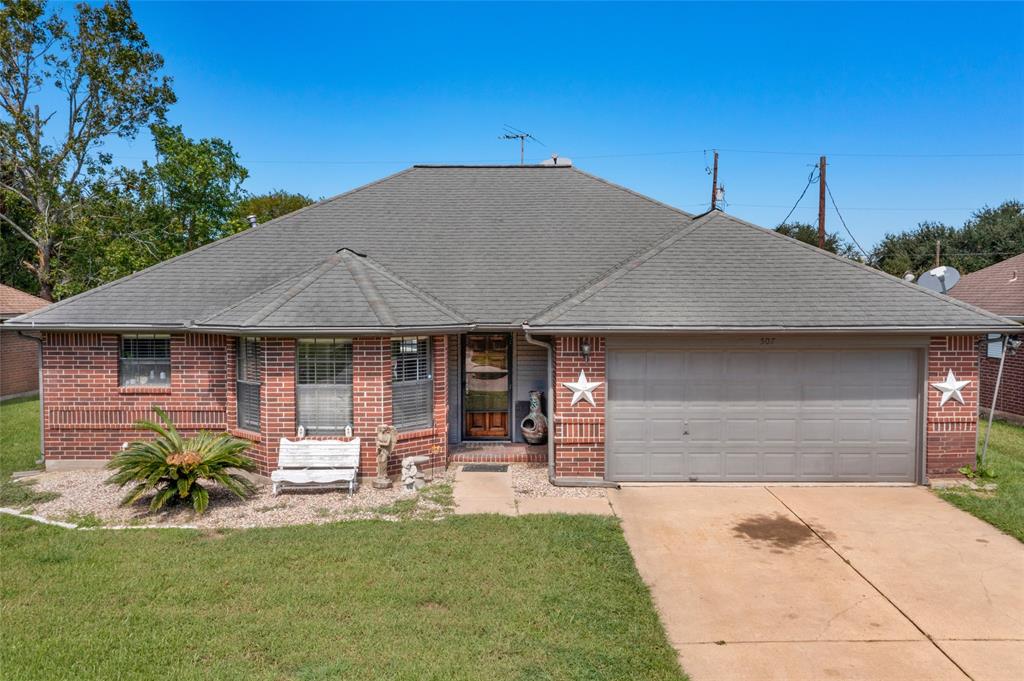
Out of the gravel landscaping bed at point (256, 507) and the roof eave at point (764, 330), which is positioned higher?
the roof eave at point (764, 330)

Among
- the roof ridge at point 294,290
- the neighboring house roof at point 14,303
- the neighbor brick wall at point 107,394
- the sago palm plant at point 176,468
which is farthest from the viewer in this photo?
the neighboring house roof at point 14,303

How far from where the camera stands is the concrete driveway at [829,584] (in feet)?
15.1

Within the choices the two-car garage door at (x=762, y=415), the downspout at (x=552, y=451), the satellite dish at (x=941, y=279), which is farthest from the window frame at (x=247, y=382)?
the satellite dish at (x=941, y=279)

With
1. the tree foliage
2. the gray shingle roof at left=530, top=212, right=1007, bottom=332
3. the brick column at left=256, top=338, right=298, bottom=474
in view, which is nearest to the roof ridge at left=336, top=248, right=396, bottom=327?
the brick column at left=256, top=338, right=298, bottom=474

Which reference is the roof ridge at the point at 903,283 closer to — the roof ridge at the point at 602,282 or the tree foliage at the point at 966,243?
the roof ridge at the point at 602,282

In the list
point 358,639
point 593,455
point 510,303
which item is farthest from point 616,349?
point 358,639

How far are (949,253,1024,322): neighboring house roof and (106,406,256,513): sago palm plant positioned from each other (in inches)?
698

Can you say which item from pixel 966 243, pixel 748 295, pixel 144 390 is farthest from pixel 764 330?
pixel 966 243

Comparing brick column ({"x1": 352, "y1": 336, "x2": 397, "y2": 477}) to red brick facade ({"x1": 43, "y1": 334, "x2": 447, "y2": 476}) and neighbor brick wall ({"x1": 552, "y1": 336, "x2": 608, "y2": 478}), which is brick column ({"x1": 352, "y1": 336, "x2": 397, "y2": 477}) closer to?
red brick facade ({"x1": 43, "y1": 334, "x2": 447, "y2": 476})

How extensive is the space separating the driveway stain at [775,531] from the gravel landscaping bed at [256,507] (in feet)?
13.0

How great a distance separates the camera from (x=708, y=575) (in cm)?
607

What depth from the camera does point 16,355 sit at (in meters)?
18.7

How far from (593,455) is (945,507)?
16.5ft

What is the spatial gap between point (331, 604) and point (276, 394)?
4.64 m
